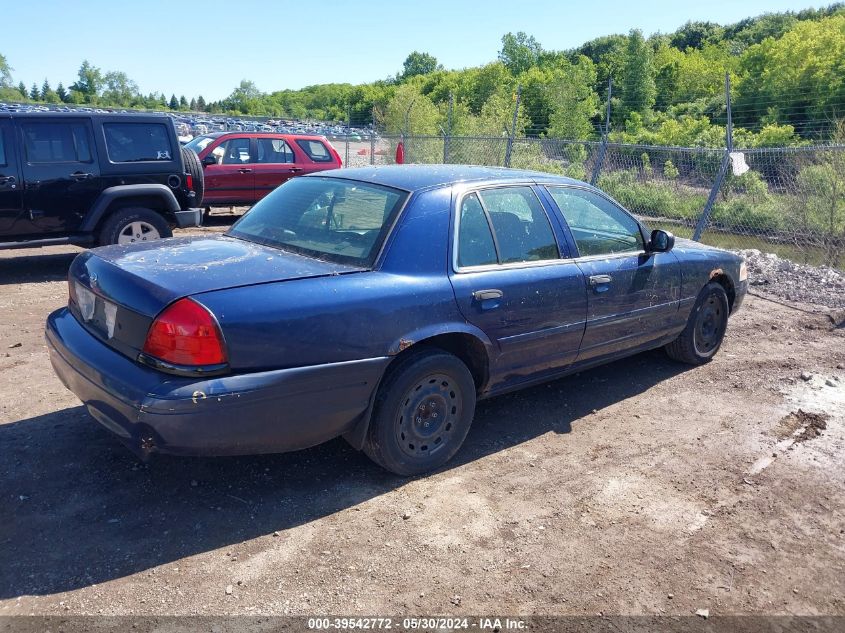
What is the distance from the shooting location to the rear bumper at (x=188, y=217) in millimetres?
8734

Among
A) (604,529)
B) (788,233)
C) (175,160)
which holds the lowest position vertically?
(604,529)

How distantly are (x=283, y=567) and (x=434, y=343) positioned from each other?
1.44 m

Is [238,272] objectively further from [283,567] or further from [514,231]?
[514,231]

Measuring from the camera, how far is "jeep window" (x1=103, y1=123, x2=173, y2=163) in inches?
329

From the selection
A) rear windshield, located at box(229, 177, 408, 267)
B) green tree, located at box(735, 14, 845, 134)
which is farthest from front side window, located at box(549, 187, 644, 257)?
green tree, located at box(735, 14, 845, 134)

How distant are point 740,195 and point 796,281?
3.76m

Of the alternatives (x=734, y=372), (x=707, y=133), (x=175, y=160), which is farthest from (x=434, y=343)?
(x=707, y=133)

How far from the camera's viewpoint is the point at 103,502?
11.5 feet

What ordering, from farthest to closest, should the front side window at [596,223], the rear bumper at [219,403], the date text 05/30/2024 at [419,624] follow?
the front side window at [596,223], the rear bumper at [219,403], the date text 05/30/2024 at [419,624]

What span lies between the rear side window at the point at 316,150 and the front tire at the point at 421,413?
35.0ft

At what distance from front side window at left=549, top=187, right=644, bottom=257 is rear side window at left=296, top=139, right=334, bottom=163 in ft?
31.6

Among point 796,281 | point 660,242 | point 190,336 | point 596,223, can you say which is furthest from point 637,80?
point 190,336

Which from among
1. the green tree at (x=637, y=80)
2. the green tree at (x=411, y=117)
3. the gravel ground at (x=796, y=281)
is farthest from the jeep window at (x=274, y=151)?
the green tree at (x=637, y=80)

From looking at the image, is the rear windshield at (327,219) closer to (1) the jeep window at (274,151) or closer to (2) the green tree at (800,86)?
(1) the jeep window at (274,151)
